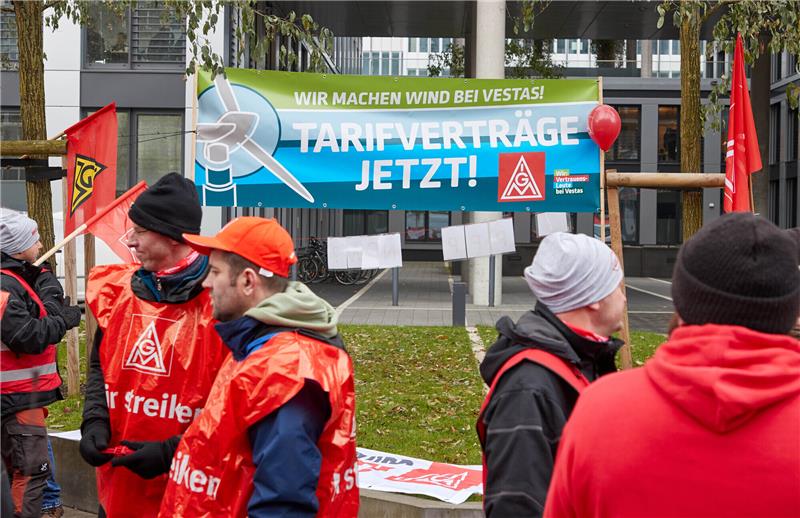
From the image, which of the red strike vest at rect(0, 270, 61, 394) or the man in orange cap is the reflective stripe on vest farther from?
the man in orange cap

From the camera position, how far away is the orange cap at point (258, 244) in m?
2.76

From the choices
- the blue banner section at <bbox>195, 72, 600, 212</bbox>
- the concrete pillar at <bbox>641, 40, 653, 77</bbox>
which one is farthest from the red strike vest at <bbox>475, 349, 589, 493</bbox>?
the concrete pillar at <bbox>641, 40, 653, 77</bbox>

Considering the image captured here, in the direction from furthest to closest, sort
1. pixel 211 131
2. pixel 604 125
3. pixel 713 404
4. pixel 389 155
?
pixel 389 155 < pixel 211 131 < pixel 604 125 < pixel 713 404

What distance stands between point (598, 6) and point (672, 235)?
16.6m

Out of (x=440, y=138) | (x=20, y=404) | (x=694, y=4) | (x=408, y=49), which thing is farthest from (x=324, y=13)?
(x=408, y=49)

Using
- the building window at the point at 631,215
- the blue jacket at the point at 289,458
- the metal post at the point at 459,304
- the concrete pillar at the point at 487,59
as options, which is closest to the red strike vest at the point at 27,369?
the blue jacket at the point at 289,458

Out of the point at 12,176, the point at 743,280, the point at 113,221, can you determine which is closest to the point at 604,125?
the point at 113,221

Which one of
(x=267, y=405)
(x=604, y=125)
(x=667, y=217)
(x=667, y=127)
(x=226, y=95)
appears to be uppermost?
(x=667, y=127)

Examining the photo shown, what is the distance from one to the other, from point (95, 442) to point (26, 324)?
1370 millimetres

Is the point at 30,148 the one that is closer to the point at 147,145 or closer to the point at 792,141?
the point at 147,145

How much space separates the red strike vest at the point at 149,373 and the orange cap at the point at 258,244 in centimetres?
60

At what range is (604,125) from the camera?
8336 mm

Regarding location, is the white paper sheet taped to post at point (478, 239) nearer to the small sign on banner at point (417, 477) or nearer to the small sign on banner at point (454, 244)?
the small sign on banner at point (454, 244)

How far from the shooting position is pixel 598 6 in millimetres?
26109
